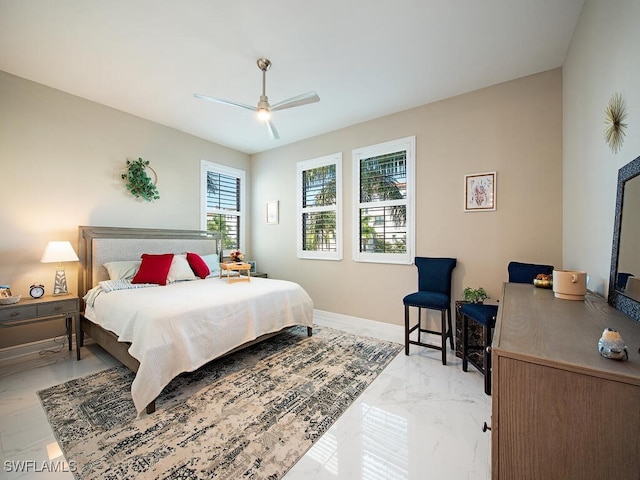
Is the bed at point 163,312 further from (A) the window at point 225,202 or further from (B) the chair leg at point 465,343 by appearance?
(B) the chair leg at point 465,343

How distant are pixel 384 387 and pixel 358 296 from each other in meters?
1.69

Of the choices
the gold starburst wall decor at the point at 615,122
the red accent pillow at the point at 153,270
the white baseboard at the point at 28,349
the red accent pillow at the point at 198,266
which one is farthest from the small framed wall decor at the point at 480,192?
the white baseboard at the point at 28,349

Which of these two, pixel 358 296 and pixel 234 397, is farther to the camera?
pixel 358 296

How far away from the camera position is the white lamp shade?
2766 mm

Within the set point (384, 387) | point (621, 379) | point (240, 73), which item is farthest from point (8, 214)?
point (621, 379)

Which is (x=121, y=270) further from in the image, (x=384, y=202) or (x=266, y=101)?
(x=384, y=202)

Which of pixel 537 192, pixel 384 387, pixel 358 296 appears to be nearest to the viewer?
pixel 384 387

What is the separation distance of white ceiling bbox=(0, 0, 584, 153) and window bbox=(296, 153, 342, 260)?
105 centimetres

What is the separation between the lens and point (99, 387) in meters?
2.30

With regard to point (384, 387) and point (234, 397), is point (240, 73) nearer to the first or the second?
point (234, 397)

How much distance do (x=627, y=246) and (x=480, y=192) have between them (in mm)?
1841

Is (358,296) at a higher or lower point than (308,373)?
higher

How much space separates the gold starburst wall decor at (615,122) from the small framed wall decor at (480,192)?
4.36ft

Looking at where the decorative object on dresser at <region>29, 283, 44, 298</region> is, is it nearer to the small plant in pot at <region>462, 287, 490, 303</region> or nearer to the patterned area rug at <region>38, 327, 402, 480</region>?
the patterned area rug at <region>38, 327, 402, 480</region>
